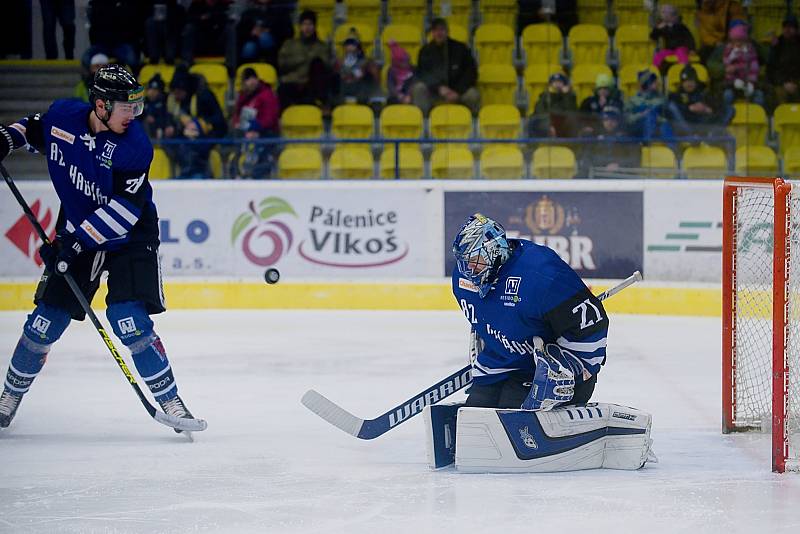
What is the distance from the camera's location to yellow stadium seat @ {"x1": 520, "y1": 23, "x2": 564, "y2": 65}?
8117 millimetres

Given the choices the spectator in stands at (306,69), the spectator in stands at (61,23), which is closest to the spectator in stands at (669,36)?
the spectator in stands at (306,69)

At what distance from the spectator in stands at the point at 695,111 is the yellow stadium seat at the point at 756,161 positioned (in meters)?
0.19

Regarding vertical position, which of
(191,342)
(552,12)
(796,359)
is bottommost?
(191,342)

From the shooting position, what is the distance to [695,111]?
25.9 feet

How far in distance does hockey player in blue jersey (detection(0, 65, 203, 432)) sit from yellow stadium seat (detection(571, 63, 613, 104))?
4174 millimetres

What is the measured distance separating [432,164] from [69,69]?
2.65 m

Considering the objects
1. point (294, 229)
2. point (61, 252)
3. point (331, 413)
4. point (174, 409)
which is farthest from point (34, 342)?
point (294, 229)

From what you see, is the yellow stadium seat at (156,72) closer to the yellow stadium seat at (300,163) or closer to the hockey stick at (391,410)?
the yellow stadium seat at (300,163)

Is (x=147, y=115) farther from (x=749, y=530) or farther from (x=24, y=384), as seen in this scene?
(x=749, y=530)

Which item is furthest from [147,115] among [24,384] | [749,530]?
[749,530]

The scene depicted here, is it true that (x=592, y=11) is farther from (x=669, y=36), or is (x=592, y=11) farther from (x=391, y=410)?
(x=391, y=410)

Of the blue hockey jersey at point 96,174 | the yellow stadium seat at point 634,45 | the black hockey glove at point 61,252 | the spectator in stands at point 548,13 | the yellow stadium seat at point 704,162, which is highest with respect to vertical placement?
the spectator in stands at point 548,13

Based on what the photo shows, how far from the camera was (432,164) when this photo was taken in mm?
8039

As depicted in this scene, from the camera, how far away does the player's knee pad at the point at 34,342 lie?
4434 millimetres
